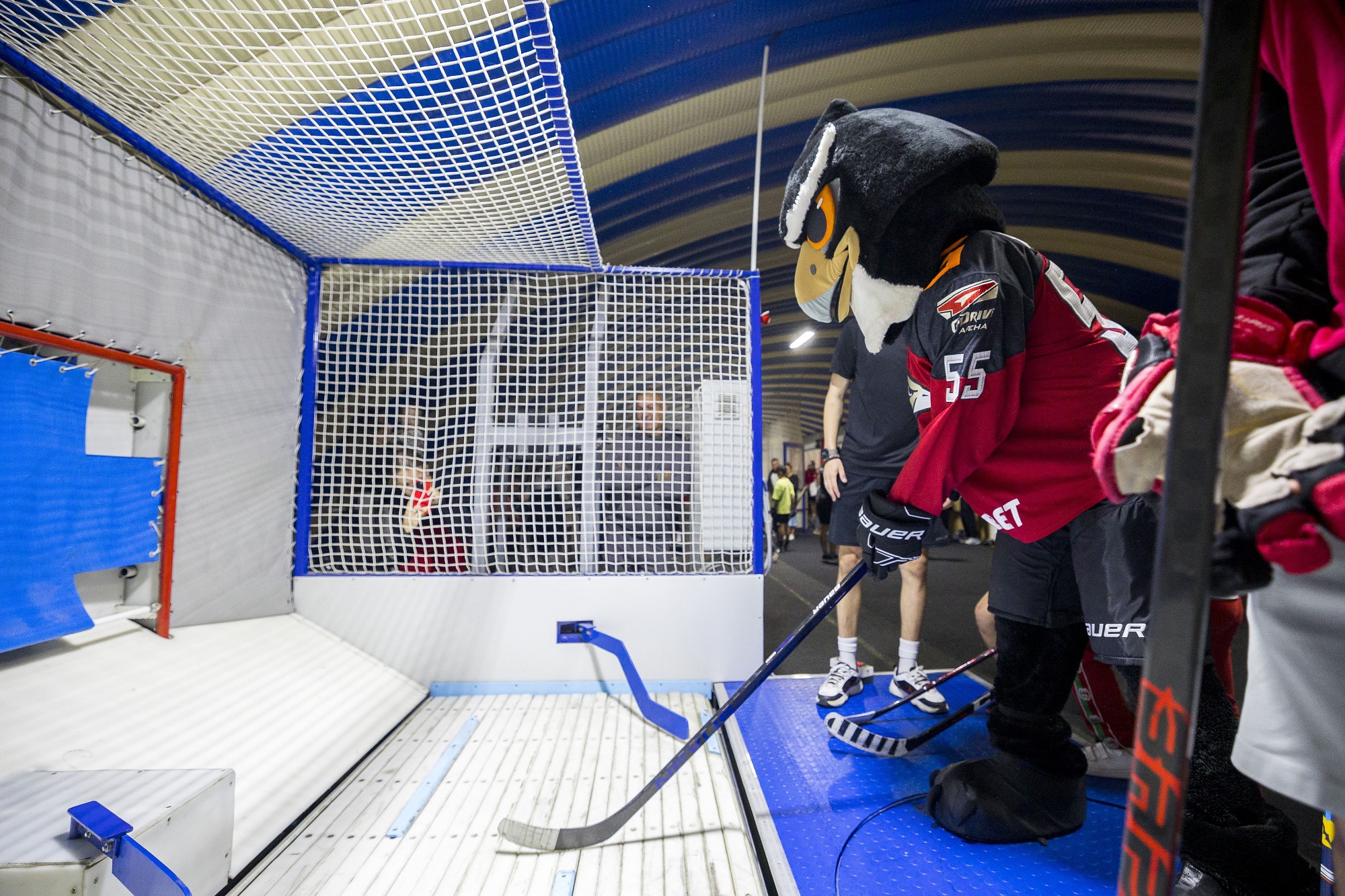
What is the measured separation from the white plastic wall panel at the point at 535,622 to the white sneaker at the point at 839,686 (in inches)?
14.0

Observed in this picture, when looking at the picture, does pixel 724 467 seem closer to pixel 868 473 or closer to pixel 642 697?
pixel 868 473

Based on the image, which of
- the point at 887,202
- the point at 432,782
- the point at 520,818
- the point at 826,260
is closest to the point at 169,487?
the point at 432,782

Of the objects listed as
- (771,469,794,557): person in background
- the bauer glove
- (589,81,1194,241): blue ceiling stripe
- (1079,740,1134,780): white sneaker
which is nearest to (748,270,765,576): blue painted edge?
(1079,740,1134,780): white sneaker

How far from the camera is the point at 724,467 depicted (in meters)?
2.88

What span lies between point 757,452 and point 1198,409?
2377mm

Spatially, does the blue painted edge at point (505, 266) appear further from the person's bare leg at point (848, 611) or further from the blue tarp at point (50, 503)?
the person's bare leg at point (848, 611)

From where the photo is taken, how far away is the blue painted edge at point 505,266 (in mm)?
2869

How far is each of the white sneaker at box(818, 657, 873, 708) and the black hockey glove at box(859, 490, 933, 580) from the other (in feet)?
3.91

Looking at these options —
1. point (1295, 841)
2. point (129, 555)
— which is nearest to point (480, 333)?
point (129, 555)

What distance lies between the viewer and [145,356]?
1.92 metres

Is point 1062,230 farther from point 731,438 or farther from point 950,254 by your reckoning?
point 950,254

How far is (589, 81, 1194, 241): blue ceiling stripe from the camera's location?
467 cm

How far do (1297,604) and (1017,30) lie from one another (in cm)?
487

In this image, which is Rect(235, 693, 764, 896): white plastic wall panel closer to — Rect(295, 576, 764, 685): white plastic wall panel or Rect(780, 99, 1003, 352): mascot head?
Rect(295, 576, 764, 685): white plastic wall panel
